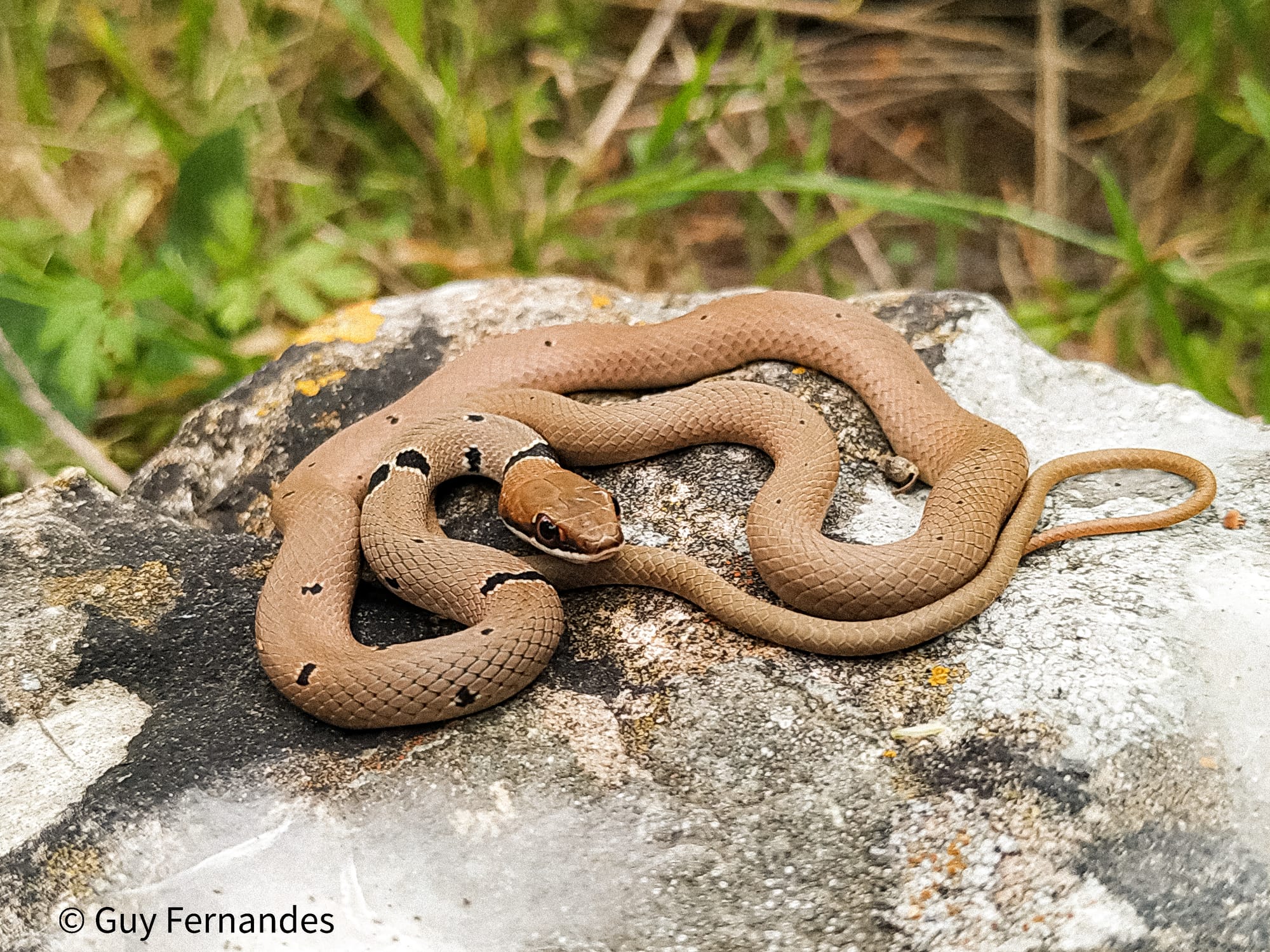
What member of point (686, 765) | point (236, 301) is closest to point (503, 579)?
point (686, 765)

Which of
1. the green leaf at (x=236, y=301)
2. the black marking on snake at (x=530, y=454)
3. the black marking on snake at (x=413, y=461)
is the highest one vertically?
the green leaf at (x=236, y=301)

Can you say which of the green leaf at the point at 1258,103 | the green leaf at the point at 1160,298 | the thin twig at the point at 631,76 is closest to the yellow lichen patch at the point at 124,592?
the thin twig at the point at 631,76

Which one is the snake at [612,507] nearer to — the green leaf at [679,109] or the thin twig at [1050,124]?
the green leaf at [679,109]

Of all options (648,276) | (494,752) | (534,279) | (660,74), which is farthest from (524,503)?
(660,74)

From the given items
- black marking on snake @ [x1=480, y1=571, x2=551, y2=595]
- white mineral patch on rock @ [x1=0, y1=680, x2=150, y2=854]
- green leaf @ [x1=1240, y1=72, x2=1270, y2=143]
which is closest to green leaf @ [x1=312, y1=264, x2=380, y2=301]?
black marking on snake @ [x1=480, y1=571, x2=551, y2=595]

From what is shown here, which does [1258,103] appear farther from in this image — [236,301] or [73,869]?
[73,869]

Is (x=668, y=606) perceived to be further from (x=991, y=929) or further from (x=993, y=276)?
(x=993, y=276)
